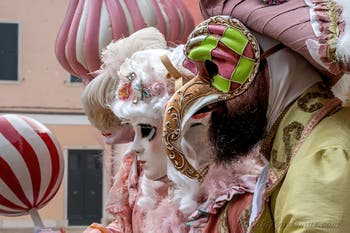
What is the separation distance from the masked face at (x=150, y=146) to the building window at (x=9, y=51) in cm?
687

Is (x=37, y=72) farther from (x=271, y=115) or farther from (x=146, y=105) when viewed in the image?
(x=271, y=115)

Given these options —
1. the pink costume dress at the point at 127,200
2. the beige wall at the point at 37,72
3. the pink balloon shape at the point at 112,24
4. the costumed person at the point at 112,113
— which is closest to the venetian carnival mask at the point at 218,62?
the costumed person at the point at 112,113

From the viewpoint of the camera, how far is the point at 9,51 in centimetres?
849

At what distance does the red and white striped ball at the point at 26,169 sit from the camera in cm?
244

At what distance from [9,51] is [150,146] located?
22.8ft

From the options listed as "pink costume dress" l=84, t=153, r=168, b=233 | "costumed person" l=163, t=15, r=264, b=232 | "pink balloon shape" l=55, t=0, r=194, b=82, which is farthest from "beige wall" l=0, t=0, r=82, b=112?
"costumed person" l=163, t=15, r=264, b=232

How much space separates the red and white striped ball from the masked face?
73 centimetres

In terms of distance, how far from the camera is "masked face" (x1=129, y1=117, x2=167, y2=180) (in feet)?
5.74

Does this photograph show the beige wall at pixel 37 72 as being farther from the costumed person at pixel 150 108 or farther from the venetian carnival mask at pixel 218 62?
the venetian carnival mask at pixel 218 62

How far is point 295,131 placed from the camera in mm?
1188

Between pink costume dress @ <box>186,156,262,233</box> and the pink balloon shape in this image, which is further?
the pink balloon shape

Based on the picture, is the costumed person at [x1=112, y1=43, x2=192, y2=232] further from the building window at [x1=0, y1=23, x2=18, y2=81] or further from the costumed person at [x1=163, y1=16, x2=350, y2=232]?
the building window at [x1=0, y1=23, x2=18, y2=81]

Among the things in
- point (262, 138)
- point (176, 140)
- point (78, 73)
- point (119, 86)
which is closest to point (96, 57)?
point (78, 73)

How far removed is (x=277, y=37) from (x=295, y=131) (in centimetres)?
13
